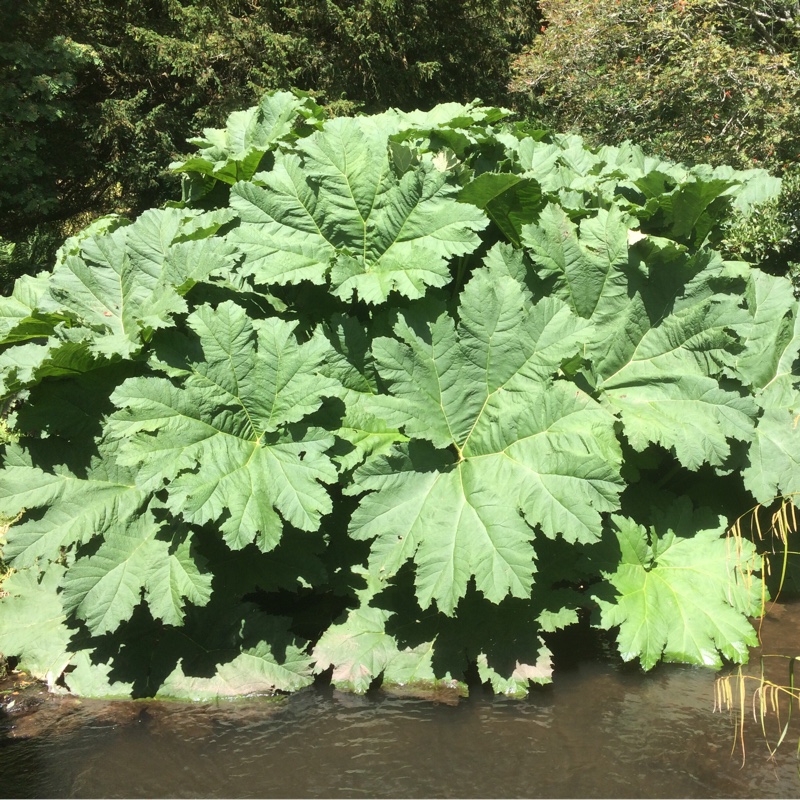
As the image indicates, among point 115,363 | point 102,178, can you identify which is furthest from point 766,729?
point 102,178

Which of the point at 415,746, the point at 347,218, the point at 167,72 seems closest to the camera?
the point at 415,746

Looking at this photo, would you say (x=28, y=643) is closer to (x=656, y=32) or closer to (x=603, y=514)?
(x=603, y=514)

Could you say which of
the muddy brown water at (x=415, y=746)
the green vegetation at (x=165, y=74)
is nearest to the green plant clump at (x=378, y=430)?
the muddy brown water at (x=415, y=746)

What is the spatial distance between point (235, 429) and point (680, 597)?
191cm

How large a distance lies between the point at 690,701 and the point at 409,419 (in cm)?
149

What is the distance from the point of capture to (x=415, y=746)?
2.86 meters

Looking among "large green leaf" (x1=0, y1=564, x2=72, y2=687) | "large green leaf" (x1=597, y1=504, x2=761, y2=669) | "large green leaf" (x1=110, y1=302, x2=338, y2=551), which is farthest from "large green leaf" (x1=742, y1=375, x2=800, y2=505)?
"large green leaf" (x1=0, y1=564, x2=72, y2=687)

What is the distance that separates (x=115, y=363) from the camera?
330 cm

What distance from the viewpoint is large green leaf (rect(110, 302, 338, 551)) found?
2.87 metres

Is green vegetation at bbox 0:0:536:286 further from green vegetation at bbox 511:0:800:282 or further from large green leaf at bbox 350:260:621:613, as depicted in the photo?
large green leaf at bbox 350:260:621:613

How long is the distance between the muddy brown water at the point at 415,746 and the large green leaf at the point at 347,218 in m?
1.66

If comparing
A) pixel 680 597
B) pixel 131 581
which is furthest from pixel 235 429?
pixel 680 597

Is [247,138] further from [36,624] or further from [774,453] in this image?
[774,453]

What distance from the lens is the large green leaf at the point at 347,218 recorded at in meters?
3.30
